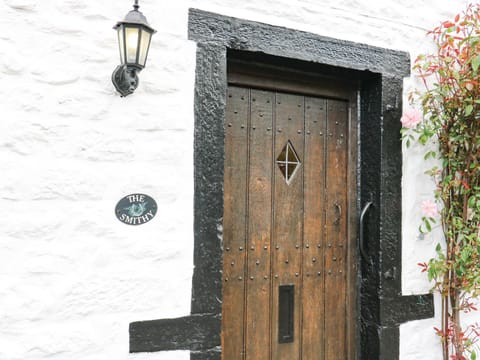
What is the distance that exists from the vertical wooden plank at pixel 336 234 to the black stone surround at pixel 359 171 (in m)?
0.11

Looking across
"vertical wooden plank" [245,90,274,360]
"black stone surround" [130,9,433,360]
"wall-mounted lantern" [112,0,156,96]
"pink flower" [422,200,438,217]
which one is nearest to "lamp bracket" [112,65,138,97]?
"wall-mounted lantern" [112,0,156,96]

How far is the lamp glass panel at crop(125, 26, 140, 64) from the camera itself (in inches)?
75.9

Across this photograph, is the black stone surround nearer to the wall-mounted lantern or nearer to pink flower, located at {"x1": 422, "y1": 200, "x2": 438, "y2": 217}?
pink flower, located at {"x1": 422, "y1": 200, "x2": 438, "y2": 217}

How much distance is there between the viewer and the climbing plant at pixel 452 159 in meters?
2.64

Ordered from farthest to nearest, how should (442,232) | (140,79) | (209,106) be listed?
(442,232), (209,106), (140,79)

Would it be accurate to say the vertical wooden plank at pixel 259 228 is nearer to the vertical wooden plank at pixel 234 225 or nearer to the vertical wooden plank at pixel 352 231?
the vertical wooden plank at pixel 234 225

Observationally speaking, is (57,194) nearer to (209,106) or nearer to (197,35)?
(209,106)

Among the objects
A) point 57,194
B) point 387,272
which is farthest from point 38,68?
point 387,272

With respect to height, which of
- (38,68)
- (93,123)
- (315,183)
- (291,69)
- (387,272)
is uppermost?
(291,69)

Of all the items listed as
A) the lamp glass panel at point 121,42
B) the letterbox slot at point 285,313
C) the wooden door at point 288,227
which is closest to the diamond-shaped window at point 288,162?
the wooden door at point 288,227

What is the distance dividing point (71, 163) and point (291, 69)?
1.31m

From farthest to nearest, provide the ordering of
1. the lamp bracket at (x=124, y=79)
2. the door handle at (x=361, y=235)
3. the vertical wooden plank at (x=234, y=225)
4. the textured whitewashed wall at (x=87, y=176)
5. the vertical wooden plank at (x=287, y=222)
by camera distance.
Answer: the door handle at (x=361, y=235)
the vertical wooden plank at (x=287, y=222)
the vertical wooden plank at (x=234, y=225)
the lamp bracket at (x=124, y=79)
the textured whitewashed wall at (x=87, y=176)

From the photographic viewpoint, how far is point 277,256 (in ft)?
8.57

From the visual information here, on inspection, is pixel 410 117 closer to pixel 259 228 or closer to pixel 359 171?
pixel 359 171
